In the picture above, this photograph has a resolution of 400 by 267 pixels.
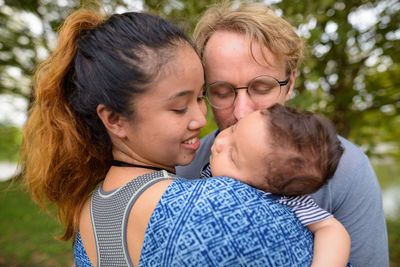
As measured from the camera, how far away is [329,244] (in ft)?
4.63

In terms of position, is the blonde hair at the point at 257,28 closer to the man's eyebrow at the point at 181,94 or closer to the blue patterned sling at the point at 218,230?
the man's eyebrow at the point at 181,94

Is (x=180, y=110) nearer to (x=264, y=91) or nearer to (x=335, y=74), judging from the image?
(x=264, y=91)

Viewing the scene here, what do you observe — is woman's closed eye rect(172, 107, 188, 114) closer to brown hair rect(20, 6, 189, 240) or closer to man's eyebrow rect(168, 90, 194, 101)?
man's eyebrow rect(168, 90, 194, 101)

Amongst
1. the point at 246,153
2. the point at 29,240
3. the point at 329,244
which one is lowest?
the point at 29,240

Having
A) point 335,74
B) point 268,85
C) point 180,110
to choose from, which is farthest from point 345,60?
point 180,110

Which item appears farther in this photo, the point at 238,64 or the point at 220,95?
the point at 220,95

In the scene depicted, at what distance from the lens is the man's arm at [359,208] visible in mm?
1790

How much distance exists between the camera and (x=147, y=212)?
1299 mm

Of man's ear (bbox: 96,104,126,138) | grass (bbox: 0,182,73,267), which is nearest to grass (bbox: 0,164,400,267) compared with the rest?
grass (bbox: 0,182,73,267)

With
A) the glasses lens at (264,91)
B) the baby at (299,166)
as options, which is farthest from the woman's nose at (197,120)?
the glasses lens at (264,91)

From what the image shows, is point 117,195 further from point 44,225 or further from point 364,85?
point 44,225

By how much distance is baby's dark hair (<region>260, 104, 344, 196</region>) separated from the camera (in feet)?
4.76

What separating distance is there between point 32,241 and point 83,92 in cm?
663

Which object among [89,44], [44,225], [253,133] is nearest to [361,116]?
[253,133]
